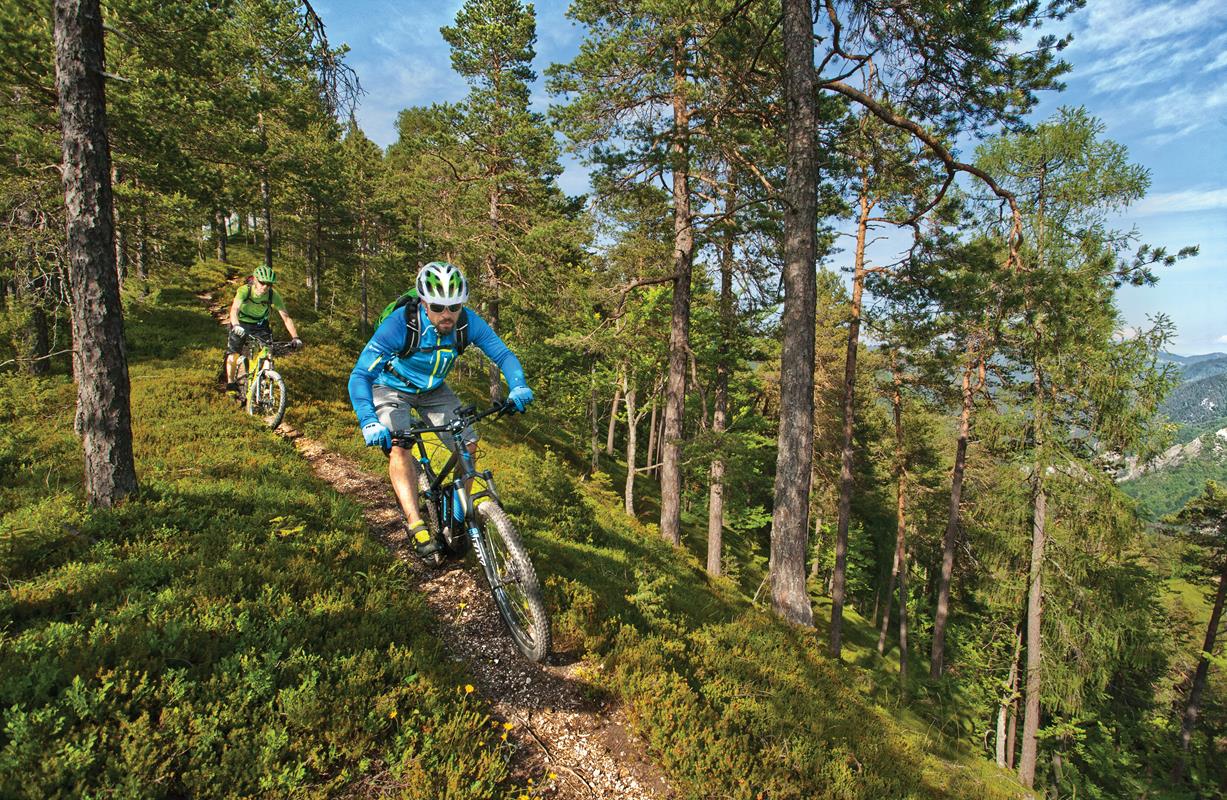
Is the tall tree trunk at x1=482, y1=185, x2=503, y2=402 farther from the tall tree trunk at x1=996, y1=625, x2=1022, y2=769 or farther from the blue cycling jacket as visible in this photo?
the tall tree trunk at x1=996, y1=625, x2=1022, y2=769

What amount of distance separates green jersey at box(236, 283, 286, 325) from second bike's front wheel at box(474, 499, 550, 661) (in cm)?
733

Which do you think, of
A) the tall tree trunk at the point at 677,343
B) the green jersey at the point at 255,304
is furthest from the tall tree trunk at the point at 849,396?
the green jersey at the point at 255,304

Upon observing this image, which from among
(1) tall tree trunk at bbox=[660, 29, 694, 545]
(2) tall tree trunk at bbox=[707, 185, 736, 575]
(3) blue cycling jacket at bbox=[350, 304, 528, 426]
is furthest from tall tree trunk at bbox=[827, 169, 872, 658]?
(3) blue cycling jacket at bbox=[350, 304, 528, 426]

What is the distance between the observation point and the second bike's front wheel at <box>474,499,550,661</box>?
4.24 m

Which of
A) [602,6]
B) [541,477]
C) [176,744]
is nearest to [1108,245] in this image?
[602,6]

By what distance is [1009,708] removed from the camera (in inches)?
848

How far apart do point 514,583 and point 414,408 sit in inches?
80.4

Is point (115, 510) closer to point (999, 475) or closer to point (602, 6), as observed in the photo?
point (602, 6)

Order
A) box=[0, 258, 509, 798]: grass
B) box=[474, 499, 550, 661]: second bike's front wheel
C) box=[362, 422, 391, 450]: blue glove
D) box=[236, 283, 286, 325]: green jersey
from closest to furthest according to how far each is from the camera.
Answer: box=[0, 258, 509, 798]: grass → box=[362, 422, 391, 450]: blue glove → box=[474, 499, 550, 661]: second bike's front wheel → box=[236, 283, 286, 325]: green jersey

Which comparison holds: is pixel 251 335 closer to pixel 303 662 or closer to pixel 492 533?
pixel 492 533

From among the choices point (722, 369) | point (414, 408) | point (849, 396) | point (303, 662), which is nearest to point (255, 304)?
point (414, 408)

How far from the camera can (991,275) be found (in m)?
9.91

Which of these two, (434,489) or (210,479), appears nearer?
(434,489)

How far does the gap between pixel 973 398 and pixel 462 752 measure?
18.9 metres
